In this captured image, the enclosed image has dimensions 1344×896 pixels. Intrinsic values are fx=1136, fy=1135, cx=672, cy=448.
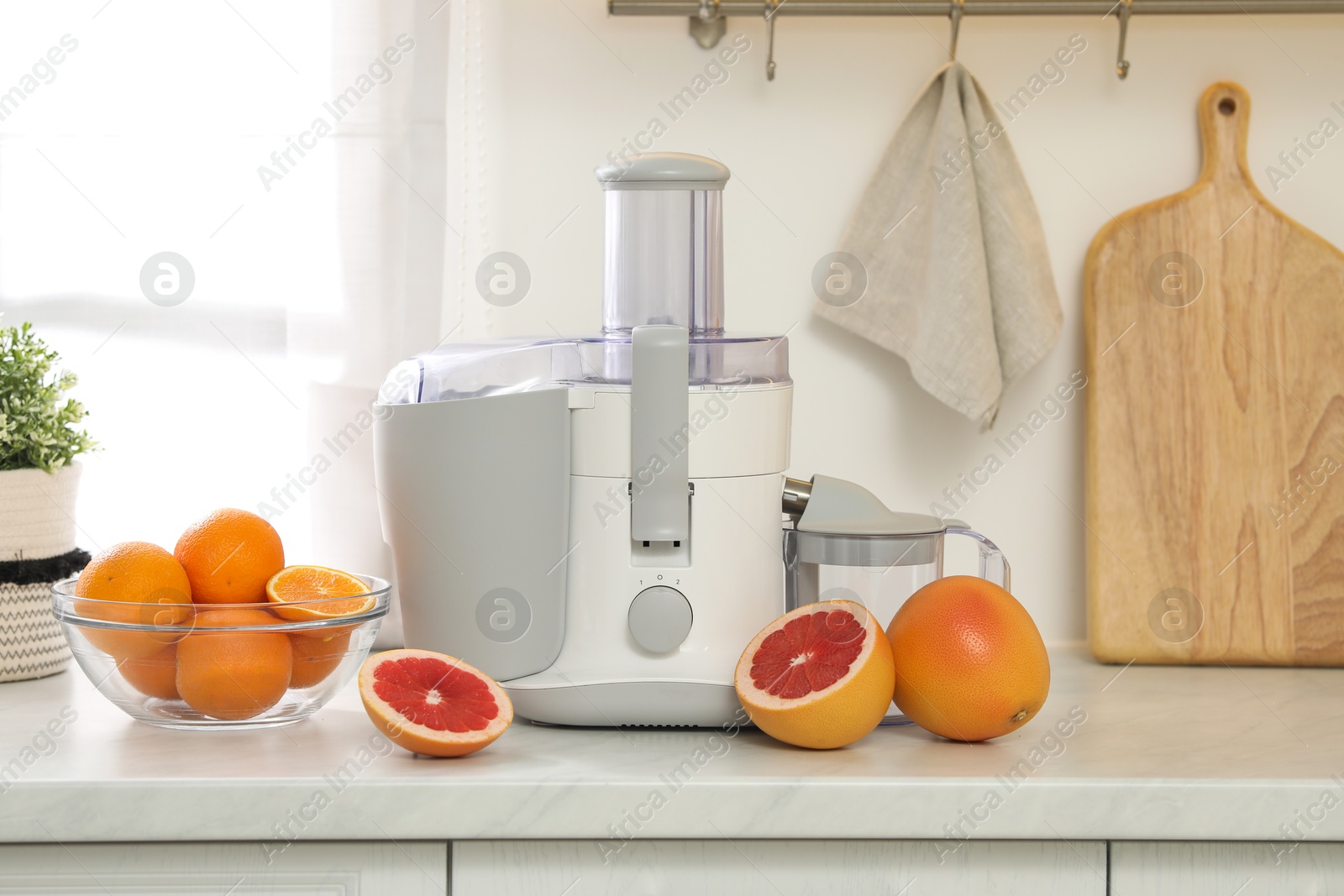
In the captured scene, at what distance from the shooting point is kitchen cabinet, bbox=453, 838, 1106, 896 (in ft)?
2.46

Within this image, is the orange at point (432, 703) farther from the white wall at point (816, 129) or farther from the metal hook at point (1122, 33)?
the metal hook at point (1122, 33)

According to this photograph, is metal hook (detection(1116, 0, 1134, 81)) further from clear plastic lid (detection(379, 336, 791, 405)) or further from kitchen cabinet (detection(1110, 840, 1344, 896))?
kitchen cabinet (detection(1110, 840, 1344, 896))

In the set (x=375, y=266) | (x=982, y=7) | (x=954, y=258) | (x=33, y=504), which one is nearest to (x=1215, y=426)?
(x=954, y=258)

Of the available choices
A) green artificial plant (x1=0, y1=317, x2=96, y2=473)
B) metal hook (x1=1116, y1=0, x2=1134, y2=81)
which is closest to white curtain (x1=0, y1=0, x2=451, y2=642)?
green artificial plant (x1=0, y1=317, x2=96, y2=473)

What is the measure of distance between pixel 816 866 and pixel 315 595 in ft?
1.38

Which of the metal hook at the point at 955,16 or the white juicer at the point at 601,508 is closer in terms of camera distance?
the white juicer at the point at 601,508

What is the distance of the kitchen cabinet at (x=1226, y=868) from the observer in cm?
75

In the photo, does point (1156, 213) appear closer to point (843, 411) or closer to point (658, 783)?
point (843, 411)

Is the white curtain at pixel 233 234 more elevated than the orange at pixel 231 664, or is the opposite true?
the white curtain at pixel 233 234

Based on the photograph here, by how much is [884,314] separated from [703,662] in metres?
0.45

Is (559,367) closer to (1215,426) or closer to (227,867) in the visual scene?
(227,867)

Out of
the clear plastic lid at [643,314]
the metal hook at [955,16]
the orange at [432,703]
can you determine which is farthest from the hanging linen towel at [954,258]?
the orange at [432,703]

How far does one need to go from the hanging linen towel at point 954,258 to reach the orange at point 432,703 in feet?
1.75

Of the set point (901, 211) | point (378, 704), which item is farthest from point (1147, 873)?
point (901, 211)
